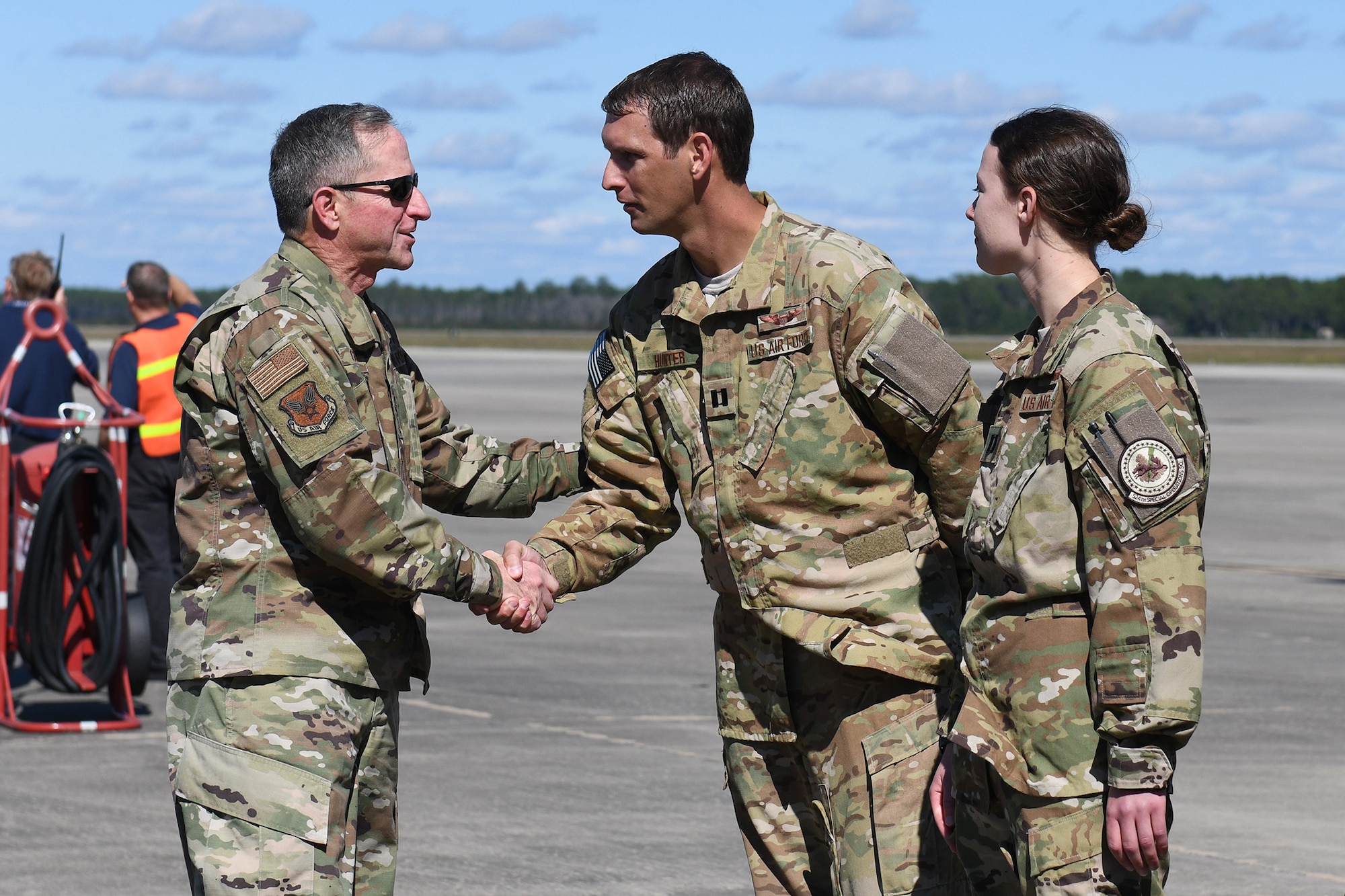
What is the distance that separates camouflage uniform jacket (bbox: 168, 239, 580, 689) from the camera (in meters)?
3.87

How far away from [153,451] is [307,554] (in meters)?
6.36

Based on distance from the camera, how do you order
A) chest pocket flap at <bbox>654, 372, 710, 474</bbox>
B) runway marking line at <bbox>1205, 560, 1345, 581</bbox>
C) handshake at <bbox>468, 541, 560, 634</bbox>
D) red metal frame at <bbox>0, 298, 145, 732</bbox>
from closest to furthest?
chest pocket flap at <bbox>654, 372, 710, 474</bbox>, handshake at <bbox>468, 541, 560, 634</bbox>, red metal frame at <bbox>0, 298, 145, 732</bbox>, runway marking line at <bbox>1205, 560, 1345, 581</bbox>

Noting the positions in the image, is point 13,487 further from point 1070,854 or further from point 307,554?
point 1070,854

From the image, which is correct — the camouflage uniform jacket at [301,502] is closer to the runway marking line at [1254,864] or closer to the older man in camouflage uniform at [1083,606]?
the older man in camouflage uniform at [1083,606]

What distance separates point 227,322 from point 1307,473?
21.8 m

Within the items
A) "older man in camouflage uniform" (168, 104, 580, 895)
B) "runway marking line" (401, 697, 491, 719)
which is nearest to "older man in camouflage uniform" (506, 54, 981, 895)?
"older man in camouflage uniform" (168, 104, 580, 895)

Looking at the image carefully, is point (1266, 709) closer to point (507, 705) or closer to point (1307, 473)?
point (507, 705)

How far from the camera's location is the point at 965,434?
405cm

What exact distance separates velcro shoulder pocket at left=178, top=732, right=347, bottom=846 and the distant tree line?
117 m

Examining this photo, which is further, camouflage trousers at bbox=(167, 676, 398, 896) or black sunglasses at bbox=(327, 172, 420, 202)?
black sunglasses at bbox=(327, 172, 420, 202)

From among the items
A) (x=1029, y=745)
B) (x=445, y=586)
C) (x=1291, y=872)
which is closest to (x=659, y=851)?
(x=1291, y=872)

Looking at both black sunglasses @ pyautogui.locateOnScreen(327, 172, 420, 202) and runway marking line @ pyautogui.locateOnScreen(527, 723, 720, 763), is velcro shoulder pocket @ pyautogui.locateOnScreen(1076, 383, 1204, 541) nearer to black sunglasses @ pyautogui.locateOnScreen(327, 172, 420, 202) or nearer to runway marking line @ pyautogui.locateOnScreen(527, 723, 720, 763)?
black sunglasses @ pyautogui.locateOnScreen(327, 172, 420, 202)

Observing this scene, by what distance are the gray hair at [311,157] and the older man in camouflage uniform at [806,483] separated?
62cm

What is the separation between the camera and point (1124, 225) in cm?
361
